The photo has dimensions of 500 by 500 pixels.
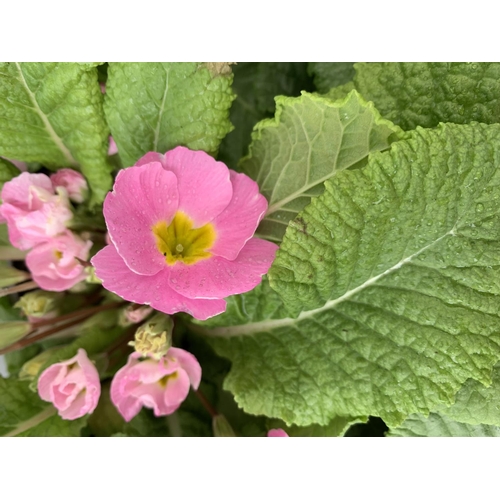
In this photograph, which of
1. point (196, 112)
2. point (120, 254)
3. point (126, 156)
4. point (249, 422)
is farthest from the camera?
point (249, 422)

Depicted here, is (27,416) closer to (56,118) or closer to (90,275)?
(90,275)

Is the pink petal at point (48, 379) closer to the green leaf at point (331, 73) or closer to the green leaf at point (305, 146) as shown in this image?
the green leaf at point (305, 146)

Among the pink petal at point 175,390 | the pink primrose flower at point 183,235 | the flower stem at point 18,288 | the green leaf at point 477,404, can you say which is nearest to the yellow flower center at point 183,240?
the pink primrose flower at point 183,235

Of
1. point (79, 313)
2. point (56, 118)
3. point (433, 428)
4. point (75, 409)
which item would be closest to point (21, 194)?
point (56, 118)

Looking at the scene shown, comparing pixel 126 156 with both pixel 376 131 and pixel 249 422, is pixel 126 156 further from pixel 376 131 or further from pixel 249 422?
pixel 249 422

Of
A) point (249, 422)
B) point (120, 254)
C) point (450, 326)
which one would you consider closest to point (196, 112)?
point (120, 254)

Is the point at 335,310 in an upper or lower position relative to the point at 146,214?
lower
